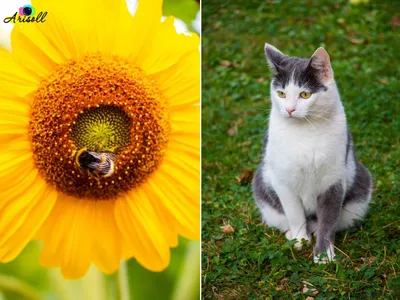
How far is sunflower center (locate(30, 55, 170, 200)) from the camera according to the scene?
238 centimetres

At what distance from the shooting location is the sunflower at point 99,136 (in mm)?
2355

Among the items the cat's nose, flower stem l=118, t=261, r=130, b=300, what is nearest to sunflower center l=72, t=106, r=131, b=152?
flower stem l=118, t=261, r=130, b=300

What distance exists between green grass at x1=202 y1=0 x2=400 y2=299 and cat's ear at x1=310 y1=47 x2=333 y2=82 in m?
0.95

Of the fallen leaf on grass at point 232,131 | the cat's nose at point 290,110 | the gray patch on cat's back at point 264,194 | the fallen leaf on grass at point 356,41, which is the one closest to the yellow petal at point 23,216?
the cat's nose at point 290,110

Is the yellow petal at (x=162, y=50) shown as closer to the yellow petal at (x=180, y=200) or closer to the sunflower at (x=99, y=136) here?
the sunflower at (x=99, y=136)

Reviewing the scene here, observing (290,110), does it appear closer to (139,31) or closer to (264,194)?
(264,194)

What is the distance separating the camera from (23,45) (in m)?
2.34

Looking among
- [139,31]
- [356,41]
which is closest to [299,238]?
[139,31]

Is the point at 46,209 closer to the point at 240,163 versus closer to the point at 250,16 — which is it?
the point at 240,163

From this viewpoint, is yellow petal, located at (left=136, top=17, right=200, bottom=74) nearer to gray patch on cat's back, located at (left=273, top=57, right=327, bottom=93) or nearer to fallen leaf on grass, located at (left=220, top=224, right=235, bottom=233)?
gray patch on cat's back, located at (left=273, top=57, right=327, bottom=93)

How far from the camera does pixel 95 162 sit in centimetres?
241

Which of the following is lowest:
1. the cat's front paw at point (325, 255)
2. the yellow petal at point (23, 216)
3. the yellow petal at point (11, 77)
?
the cat's front paw at point (325, 255)

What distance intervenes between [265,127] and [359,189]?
142cm

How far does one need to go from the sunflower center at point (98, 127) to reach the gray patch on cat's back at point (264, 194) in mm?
1344
